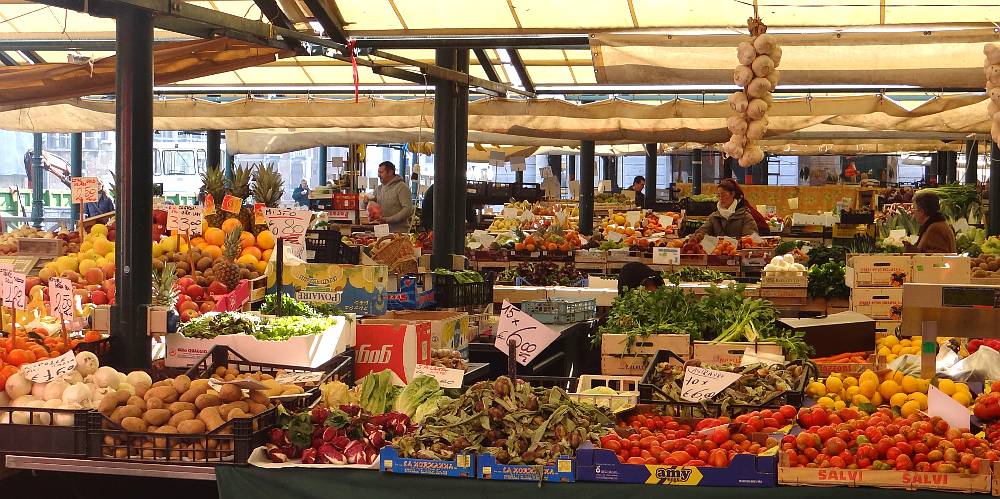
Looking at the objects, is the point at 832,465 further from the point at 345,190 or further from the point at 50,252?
the point at 345,190

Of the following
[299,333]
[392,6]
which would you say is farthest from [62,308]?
[392,6]

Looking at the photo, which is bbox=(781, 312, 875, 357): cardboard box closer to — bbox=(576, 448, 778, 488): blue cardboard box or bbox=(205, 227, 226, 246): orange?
bbox=(576, 448, 778, 488): blue cardboard box

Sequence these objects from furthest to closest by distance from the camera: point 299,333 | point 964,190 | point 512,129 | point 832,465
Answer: point 964,190 < point 512,129 < point 299,333 < point 832,465

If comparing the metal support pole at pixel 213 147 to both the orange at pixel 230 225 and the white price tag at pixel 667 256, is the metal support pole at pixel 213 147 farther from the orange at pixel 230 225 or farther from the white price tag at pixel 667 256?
the orange at pixel 230 225

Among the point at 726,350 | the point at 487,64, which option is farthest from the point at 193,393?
the point at 487,64

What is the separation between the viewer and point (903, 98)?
50.1 feet

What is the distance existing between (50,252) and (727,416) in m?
5.23

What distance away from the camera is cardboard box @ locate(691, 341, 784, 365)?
583 cm

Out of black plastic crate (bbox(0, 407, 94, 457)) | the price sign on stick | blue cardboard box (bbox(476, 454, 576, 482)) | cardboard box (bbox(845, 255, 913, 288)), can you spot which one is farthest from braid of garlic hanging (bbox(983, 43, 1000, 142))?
black plastic crate (bbox(0, 407, 94, 457))

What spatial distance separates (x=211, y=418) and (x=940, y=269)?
19.4ft

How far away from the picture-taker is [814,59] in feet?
22.1

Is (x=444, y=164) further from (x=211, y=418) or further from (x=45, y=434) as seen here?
(x=45, y=434)

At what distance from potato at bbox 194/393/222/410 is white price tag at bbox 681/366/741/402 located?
1.91 meters

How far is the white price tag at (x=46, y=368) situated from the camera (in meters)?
4.23
